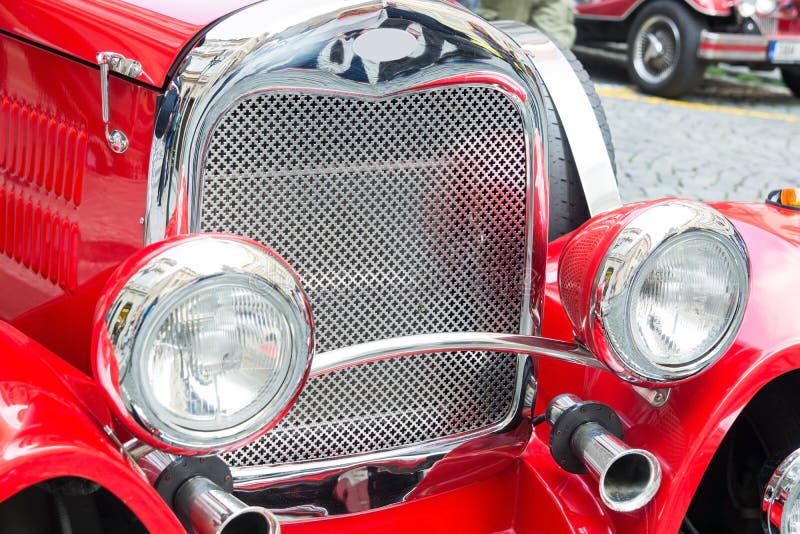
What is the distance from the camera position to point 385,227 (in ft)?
5.28

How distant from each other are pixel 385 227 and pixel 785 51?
276 inches

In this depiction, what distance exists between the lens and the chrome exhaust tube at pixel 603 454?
1558 mm

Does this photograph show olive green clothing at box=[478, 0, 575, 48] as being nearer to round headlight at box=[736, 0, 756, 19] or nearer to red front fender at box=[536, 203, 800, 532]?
round headlight at box=[736, 0, 756, 19]

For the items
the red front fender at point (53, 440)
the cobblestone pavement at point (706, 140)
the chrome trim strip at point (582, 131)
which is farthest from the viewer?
the cobblestone pavement at point (706, 140)

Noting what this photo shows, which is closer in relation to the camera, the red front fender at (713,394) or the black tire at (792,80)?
the red front fender at (713,394)

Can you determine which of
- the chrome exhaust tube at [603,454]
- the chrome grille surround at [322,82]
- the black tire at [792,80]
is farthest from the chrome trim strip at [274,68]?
the black tire at [792,80]

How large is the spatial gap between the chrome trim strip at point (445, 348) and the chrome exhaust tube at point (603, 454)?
0.39ft

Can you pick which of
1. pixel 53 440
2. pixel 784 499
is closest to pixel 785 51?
pixel 784 499

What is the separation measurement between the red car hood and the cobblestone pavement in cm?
335

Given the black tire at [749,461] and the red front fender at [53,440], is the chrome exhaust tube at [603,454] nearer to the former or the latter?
the black tire at [749,461]

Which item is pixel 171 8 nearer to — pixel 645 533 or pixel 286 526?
pixel 286 526

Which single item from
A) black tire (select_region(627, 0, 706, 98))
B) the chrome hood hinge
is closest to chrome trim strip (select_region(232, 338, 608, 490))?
the chrome hood hinge

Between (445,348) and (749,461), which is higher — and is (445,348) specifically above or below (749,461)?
above

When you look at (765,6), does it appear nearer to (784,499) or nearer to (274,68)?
(784,499)
